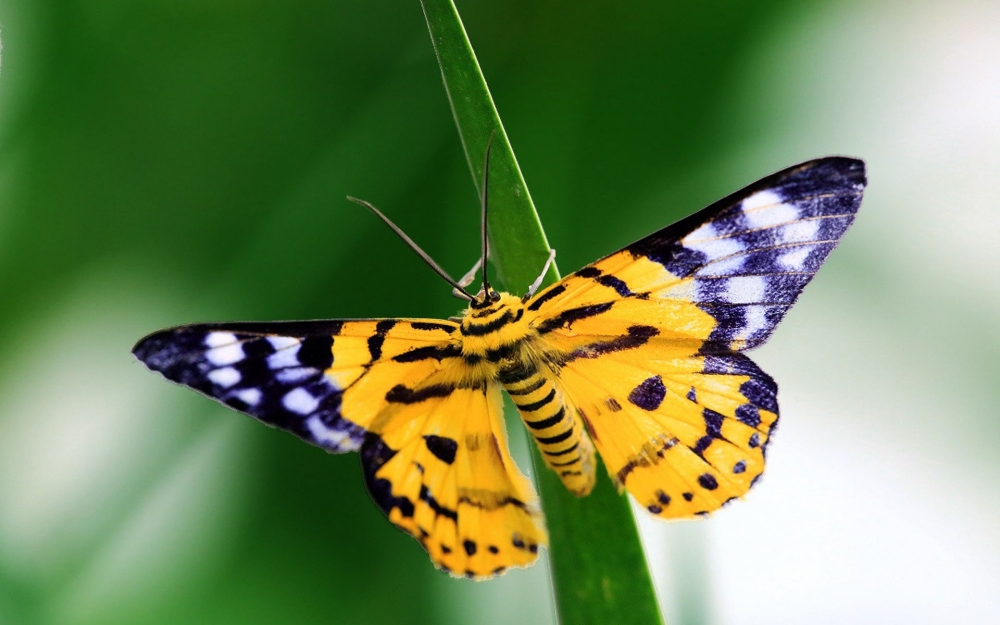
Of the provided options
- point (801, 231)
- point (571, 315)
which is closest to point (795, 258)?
point (801, 231)

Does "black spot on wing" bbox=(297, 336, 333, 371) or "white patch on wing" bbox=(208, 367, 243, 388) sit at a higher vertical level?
"black spot on wing" bbox=(297, 336, 333, 371)

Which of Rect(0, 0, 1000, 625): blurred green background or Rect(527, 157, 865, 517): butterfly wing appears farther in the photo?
Rect(0, 0, 1000, 625): blurred green background

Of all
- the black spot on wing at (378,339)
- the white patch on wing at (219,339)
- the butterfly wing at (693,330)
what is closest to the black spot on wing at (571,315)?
the butterfly wing at (693,330)

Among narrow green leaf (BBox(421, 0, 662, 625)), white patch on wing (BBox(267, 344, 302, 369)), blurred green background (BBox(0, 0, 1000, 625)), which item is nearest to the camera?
narrow green leaf (BBox(421, 0, 662, 625))

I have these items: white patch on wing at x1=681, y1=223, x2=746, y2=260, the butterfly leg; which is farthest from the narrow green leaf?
white patch on wing at x1=681, y1=223, x2=746, y2=260

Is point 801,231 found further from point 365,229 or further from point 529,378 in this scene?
point 365,229

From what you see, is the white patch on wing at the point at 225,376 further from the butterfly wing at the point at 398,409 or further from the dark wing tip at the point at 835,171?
the dark wing tip at the point at 835,171

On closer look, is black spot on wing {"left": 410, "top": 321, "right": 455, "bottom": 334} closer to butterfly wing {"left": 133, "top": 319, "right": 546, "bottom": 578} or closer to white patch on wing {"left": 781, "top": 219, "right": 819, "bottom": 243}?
butterfly wing {"left": 133, "top": 319, "right": 546, "bottom": 578}
